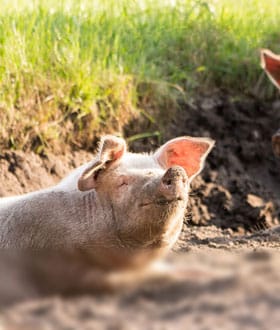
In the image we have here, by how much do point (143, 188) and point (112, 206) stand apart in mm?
295

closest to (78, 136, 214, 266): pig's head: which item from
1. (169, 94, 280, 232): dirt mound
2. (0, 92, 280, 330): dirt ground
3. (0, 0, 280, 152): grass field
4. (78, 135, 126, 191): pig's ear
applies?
(78, 135, 126, 191): pig's ear

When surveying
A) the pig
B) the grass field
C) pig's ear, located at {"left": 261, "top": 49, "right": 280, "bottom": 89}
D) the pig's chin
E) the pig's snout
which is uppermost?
the pig's snout

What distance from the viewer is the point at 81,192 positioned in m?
3.82

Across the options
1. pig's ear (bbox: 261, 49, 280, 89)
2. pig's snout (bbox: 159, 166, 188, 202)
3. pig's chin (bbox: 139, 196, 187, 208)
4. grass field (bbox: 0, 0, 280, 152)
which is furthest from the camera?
grass field (bbox: 0, 0, 280, 152)

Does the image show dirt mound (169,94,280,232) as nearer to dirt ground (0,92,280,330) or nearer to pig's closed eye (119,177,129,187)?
dirt ground (0,92,280,330)

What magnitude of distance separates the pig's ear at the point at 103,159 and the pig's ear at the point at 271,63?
2.08 m

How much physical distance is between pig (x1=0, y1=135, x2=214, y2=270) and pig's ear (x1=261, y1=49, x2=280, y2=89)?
1.83 meters

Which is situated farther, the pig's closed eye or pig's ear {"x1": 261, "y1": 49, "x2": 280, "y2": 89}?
pig's ear {"x1": 261, "y1": 49, "x2": 280, "y2": 89}

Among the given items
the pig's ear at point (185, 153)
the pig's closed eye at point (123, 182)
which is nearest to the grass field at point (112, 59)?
the pig's ear at point (185, 153)

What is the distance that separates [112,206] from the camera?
368cm

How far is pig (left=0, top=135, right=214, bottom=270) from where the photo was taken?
336 cm

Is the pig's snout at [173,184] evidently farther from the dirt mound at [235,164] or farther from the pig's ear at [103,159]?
the dirt mound at [235,164]

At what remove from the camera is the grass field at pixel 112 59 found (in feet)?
19.7

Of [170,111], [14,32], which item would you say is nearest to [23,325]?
[14,32]
